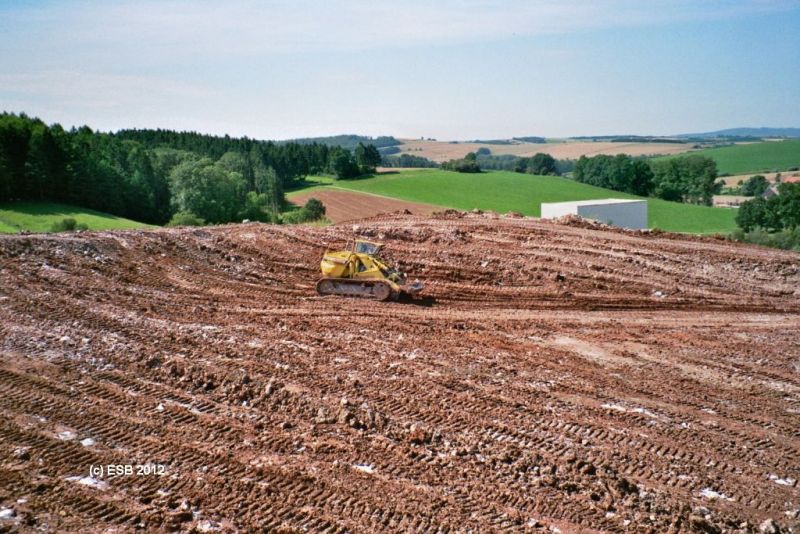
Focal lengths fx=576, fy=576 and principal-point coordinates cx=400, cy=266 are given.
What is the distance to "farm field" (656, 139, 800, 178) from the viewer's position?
81.1 m

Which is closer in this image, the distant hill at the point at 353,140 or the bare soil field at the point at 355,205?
the bare soil field at the point at 355,205

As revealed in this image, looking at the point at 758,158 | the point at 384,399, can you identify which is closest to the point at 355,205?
the point at 384,399

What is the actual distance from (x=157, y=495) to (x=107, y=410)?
207 centimetres

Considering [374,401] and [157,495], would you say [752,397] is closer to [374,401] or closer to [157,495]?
[374,401]

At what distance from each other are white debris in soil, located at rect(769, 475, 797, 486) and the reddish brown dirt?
2 cm

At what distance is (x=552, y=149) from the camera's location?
117 m

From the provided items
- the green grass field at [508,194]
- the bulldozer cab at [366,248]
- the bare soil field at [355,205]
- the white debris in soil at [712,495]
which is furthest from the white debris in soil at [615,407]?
the green grass field at [508,194]

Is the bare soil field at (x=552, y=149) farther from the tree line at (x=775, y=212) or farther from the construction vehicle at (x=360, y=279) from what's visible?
the construction vehicle at (x=360, y=279)

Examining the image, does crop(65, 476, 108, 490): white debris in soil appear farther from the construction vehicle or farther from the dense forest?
the dense forest

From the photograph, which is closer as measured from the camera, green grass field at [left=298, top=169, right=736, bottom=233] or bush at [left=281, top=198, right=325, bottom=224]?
bush at [left=281, top=198, right=325, bottom=224]

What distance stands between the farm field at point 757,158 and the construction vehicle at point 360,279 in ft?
251

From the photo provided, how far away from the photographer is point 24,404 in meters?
7.41

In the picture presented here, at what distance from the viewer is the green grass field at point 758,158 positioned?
81312mm

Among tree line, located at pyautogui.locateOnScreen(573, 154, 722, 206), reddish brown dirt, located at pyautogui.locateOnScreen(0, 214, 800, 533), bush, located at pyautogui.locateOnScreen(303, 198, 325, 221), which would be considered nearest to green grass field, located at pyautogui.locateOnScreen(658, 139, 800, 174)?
tree line, located at pyautogui.locateOnScreen(573, 154, 722, 206)
